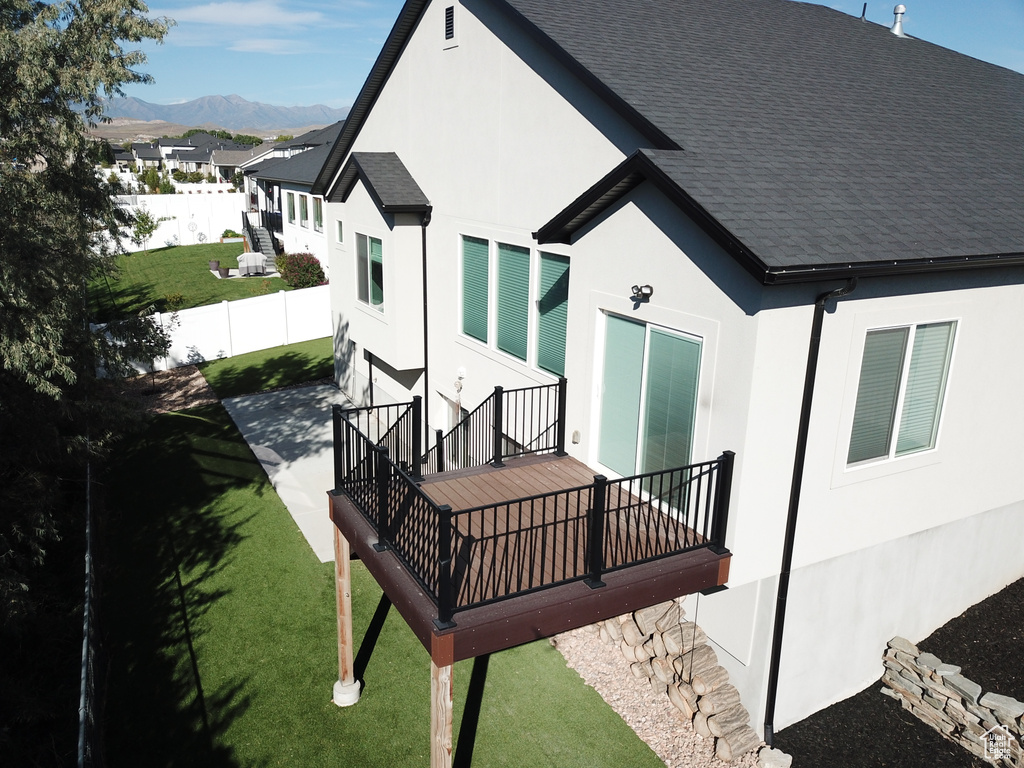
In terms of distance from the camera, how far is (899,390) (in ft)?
26.1

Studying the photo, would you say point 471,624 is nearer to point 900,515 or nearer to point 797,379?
point 797,379

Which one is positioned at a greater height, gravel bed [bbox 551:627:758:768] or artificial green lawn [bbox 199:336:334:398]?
artificial green lawn [bbox 199:336:334:398]

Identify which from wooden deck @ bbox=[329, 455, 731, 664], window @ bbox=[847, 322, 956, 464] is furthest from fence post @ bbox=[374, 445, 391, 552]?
window @ bbox=[847, 322, 956, 464]

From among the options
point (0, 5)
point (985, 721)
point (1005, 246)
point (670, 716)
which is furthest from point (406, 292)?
point (985, 721)

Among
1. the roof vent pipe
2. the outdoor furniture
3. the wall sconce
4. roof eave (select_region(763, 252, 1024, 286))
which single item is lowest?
the outdoor furniture

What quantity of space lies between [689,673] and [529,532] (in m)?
3.00

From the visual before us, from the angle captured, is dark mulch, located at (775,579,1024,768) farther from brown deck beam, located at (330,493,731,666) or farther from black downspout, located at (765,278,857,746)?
brown deck beam, located at (330,493,731,666)

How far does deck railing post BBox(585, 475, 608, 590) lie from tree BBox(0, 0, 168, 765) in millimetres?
6457

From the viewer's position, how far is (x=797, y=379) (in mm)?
7012

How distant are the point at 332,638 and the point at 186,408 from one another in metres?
11.5

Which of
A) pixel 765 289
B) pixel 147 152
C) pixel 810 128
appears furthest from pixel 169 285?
pixel 147 152

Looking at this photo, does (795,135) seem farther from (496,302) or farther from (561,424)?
(496,302)

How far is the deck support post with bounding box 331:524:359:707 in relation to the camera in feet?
28.9

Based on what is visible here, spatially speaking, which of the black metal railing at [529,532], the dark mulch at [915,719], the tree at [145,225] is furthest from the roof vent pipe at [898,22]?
the tree at [145,225]
